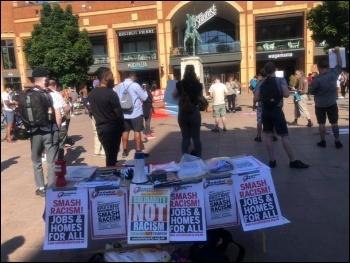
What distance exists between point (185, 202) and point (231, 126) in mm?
8623

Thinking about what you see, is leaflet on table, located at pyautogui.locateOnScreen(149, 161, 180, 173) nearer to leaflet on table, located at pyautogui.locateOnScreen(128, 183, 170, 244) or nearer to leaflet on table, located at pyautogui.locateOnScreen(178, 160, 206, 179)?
leaflet on table, located at pyautogui.locateOnScreen(178, 160, 206, 179)

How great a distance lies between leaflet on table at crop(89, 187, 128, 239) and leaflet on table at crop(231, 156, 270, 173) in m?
1.04

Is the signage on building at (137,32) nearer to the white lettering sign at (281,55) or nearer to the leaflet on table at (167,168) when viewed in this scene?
the white lettering sign at (281,55)

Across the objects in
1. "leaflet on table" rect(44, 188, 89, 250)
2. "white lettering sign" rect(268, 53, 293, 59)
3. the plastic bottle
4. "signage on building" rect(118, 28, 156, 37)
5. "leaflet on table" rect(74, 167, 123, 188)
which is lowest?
"leaflet on table" rect(44, 188, 89, 250)

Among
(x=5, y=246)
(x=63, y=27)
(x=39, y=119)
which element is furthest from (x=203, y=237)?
(x=63, y=27)

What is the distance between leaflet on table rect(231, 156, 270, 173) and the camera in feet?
10.2

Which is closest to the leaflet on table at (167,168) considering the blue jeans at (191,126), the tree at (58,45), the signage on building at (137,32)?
the blue jeans at (191,126)

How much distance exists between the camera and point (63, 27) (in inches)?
1072

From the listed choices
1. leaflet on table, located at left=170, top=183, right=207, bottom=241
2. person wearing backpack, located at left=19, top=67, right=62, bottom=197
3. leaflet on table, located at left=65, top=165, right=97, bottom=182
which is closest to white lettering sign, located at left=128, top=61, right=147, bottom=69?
person wearing backpack, located at left=19, top=67, right=62, bottom=197

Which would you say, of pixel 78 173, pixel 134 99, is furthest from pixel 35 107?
pixel 134 99

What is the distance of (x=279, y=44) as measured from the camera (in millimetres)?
30266

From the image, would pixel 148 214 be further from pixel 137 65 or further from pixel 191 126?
pixel 137 65

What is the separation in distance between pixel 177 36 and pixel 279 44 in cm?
1068

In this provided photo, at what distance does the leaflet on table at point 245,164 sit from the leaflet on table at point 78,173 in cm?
137
